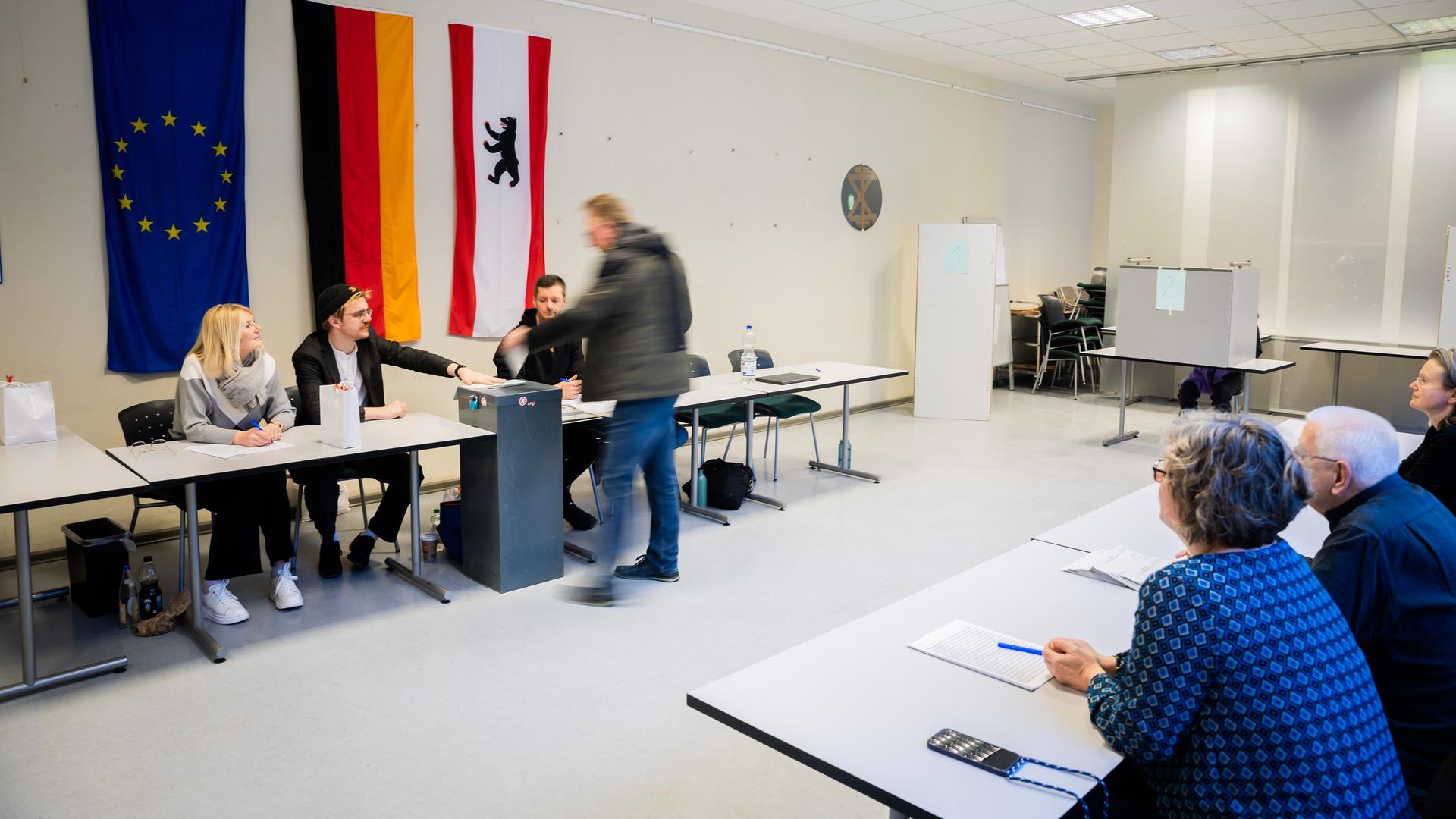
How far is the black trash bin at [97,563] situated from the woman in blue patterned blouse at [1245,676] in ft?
12.4

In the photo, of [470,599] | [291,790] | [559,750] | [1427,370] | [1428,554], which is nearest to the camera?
[1428,554]

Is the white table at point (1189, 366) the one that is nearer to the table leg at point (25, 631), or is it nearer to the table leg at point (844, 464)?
the table leg at point (844, 464)

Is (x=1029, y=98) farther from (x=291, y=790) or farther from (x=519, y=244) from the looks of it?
(x=291, y=790)

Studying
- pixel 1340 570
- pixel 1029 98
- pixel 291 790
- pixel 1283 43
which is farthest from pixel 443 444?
pixel 1029 98

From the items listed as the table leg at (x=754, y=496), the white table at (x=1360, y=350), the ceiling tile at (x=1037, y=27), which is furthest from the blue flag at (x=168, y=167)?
the white table at (x=1360, y=350)

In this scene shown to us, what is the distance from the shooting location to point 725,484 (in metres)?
5.54

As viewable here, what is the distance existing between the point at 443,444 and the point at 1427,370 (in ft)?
11.4

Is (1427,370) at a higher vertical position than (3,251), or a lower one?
lower

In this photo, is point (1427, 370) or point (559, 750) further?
point (1427, 370)

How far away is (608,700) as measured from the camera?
3.24 m

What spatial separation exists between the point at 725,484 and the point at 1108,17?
15.3 ft

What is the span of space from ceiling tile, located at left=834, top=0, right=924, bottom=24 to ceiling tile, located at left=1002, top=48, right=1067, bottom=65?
6.40ft

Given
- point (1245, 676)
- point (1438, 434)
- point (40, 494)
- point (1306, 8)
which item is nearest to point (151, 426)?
point (40, 494)

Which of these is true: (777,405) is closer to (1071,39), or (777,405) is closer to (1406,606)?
(1071,39)
